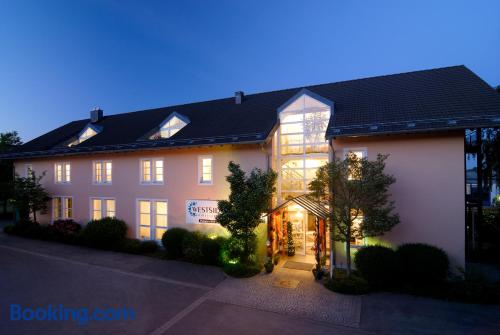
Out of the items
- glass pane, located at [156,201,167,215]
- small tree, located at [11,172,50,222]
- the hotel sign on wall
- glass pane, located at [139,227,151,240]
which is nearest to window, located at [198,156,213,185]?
the hotel sign on wall

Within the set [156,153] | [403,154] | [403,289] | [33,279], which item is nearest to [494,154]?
[403,154]

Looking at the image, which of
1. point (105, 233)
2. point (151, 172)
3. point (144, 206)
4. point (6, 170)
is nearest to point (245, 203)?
point (151, 172)

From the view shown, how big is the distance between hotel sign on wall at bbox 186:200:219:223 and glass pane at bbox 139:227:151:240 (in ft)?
10.4

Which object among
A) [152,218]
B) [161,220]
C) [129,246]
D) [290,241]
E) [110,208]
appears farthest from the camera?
[110,208]

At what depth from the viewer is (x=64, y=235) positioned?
17.0 m

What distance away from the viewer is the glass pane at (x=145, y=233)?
1602cm

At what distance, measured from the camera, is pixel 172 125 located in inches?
677

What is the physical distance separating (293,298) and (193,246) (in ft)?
19.2

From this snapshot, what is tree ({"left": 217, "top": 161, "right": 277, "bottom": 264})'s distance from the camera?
438 inches

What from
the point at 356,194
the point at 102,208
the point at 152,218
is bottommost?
the point at 152,218

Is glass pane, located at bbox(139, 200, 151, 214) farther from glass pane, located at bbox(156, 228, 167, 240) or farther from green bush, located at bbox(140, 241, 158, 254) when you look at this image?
green bush, located at bbox(140, 241, 158, 254)

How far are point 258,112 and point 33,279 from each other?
1333 centimetres

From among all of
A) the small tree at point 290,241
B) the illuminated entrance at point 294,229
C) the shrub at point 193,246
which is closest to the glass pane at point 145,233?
the shrub at point 193,246

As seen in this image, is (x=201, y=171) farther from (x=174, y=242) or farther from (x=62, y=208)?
(x=62, y=208)
